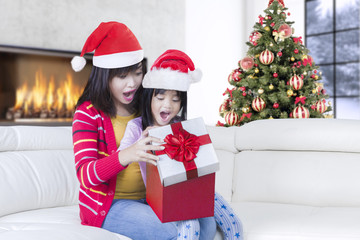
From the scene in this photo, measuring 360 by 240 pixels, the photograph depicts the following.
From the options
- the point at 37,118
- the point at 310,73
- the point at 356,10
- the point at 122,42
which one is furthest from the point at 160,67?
the point at 356,10

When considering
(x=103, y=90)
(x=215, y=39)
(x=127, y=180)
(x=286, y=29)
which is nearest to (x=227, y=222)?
(x=127, y=180)

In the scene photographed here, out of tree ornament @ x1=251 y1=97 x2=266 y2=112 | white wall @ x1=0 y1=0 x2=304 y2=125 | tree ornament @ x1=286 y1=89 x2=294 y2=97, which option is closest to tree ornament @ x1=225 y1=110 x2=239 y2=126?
tree ornament @ x1=251 y1=97 x2=266 y2=112

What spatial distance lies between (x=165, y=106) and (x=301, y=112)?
1699 mm

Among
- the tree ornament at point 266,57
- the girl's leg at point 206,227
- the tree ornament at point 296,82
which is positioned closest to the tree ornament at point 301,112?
the tree ornament at point 296,82

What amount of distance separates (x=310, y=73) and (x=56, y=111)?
2.29 m

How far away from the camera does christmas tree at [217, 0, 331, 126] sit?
2795 millimetres

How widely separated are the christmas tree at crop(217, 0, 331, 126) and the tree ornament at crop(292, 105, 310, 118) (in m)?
0.01

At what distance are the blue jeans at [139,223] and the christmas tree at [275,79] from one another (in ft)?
5.49

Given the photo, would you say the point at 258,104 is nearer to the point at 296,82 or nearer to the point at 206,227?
the point at 296,82

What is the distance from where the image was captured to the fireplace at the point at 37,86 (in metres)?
3.62

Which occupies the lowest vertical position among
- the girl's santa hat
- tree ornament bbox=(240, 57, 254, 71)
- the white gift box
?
the white gift box

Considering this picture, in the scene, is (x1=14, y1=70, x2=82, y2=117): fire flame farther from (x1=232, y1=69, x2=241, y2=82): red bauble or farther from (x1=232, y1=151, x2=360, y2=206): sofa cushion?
(x1=232, y1=151, x2=360, y2=206): sofa cushion

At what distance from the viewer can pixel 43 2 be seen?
383 cm

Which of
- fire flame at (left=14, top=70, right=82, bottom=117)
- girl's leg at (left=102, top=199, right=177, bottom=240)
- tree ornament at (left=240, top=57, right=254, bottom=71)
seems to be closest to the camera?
girl's leg at (left=102, top=199, right=177, bottom=240)
